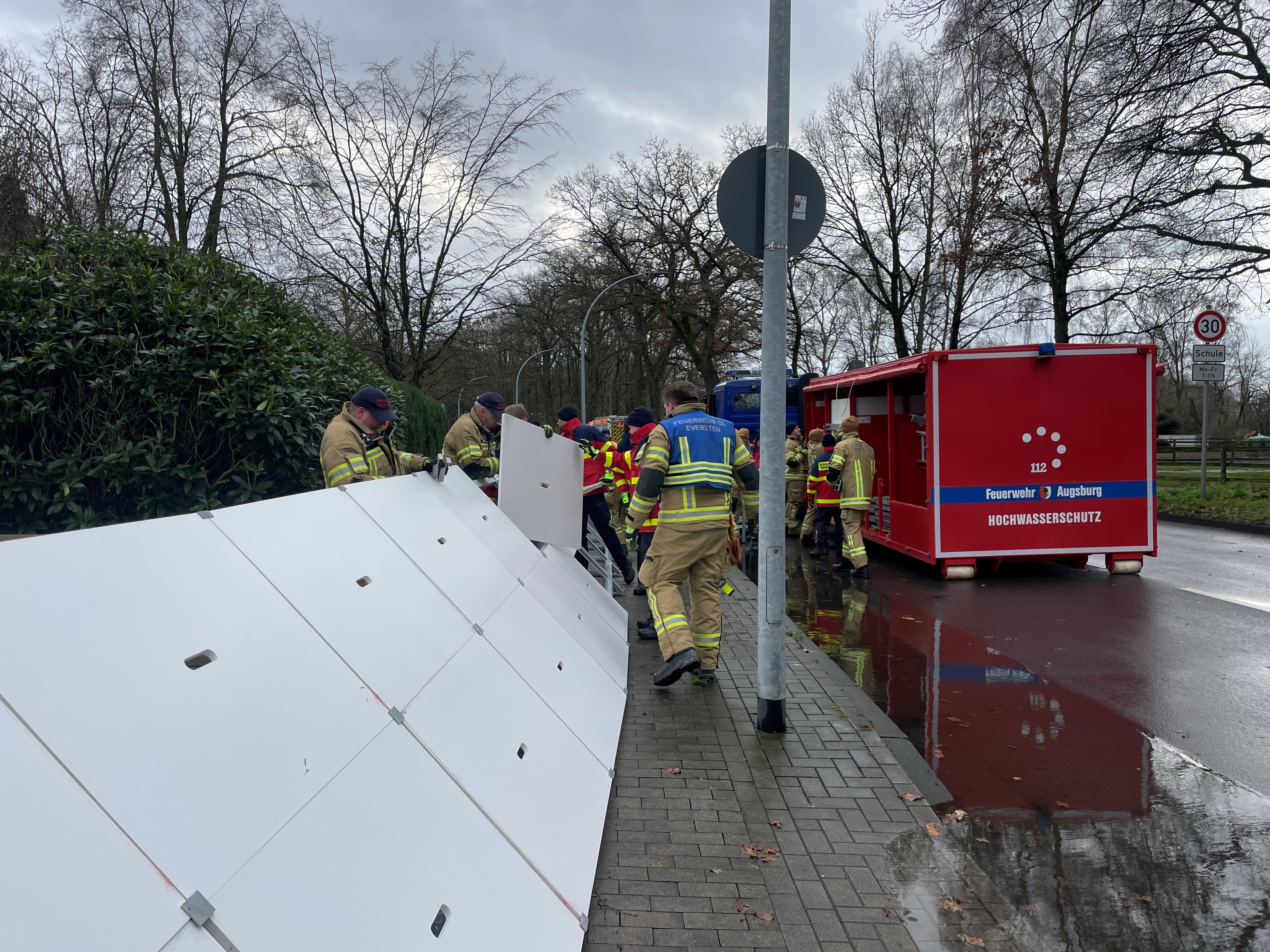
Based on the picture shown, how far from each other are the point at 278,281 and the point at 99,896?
46.3 feet

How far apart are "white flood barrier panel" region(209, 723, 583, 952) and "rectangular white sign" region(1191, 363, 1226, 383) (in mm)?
15893

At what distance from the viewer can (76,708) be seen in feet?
4.93

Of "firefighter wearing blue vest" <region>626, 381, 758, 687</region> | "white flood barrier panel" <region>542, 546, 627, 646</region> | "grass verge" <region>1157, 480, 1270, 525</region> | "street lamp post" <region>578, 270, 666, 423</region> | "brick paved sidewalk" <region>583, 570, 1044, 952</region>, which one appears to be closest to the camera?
"brick paved sidewalk" <region>583, 570, 1044, 952</region>

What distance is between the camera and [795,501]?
1480 centimetres

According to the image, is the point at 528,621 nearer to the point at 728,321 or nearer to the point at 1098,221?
the point at 1098,221

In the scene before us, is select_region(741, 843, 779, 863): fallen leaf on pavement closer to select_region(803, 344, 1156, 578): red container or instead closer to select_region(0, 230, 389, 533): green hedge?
select_region(0, 230, 389, 533): green hedge

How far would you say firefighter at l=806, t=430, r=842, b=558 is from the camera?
38.8 ft

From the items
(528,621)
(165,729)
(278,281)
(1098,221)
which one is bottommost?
(528,621)

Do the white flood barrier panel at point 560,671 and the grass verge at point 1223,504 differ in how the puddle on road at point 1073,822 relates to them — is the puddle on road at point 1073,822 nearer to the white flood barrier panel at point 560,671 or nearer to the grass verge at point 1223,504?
the white flood barrier panel at point 560,671

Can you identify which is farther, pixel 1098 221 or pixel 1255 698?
pixel 1098 221

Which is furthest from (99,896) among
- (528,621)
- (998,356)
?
(998,356)

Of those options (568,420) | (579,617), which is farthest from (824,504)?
(579,617)

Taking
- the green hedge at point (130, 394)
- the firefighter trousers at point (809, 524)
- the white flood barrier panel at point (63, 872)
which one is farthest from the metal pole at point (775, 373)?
the firefighter trousers at point (809, 524)

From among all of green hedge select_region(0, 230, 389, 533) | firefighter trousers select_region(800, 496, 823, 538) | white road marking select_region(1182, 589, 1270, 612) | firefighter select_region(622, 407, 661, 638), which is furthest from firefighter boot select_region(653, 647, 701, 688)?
firefighter trousers select_region(800, 496, 823, 538)
